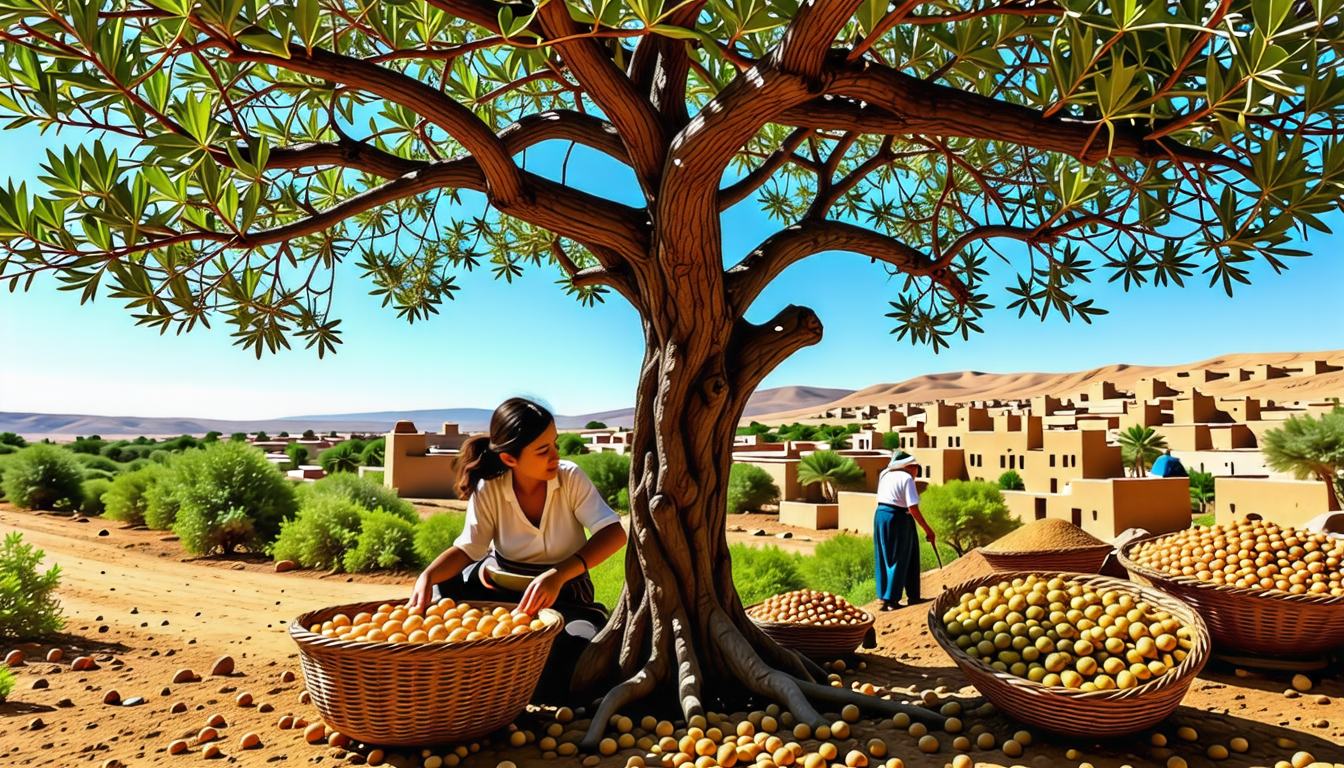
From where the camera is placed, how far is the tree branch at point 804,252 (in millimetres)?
3910

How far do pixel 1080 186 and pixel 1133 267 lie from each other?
1.58 metres

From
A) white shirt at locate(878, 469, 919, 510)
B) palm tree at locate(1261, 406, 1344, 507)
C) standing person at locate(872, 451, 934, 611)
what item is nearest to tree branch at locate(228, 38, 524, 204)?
standing person at locate(872, 451, 934, 611)

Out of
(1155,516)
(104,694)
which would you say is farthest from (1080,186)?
(1155,516)

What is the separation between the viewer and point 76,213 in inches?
109

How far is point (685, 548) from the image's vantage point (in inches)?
142

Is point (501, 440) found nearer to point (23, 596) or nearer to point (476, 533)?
point (476, 533)

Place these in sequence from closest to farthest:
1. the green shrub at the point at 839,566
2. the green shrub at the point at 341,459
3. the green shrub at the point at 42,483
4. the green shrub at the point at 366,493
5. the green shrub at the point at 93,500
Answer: the green shrub at the point at 839,566
the green shrub at the point at 366,493
the green shrub at the point at 93,500
the green shrub at the point at 42,483
the green shrub at the point at 341,459

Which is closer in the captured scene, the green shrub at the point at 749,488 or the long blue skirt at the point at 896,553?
the long blue skirt at the point at 896,553

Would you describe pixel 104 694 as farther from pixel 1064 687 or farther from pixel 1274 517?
pixel 1274 517

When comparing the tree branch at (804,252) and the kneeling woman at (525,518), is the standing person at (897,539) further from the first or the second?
the kneeling woman at (525,518)

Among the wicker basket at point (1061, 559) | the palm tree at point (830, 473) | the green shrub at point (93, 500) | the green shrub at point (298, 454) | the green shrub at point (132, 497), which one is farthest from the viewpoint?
the green shrub at point (298, 454)

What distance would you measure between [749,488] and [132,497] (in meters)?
14.8

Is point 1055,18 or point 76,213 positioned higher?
point 1055,18

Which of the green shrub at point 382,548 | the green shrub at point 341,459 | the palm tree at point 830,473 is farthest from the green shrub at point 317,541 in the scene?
the green shrub at point 341,459
